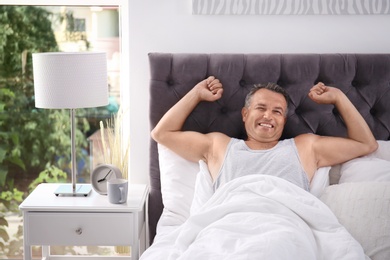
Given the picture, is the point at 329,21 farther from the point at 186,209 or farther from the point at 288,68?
the point at 186,209

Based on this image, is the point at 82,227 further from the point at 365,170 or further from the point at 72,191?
the point at 365,170

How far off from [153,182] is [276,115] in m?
0.71

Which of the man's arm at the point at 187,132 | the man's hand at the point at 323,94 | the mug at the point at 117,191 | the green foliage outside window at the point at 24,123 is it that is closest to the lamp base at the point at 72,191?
the mug at the point at 117,191

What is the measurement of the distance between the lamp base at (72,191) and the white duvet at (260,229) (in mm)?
565

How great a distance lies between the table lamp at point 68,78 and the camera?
2.70 metres

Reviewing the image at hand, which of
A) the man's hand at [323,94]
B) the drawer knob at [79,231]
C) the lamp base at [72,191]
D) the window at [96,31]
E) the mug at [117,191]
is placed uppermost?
the window at [96,31]

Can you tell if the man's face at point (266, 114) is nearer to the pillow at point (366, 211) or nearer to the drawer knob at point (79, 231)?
the pillow at point (366, 211)

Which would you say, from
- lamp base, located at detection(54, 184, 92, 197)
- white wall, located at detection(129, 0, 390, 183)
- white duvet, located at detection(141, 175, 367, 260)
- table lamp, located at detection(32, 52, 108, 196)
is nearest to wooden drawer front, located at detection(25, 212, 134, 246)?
lamp base, located at detection(54, 184, 92, 197)

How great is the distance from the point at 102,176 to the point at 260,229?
3.43ft

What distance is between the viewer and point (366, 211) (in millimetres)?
2350

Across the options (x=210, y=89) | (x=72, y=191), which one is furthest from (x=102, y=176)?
(x=210, y=89)

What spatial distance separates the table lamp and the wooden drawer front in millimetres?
515

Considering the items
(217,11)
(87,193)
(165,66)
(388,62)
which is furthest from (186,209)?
(388,62)

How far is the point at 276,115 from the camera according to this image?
2785 millimetres
